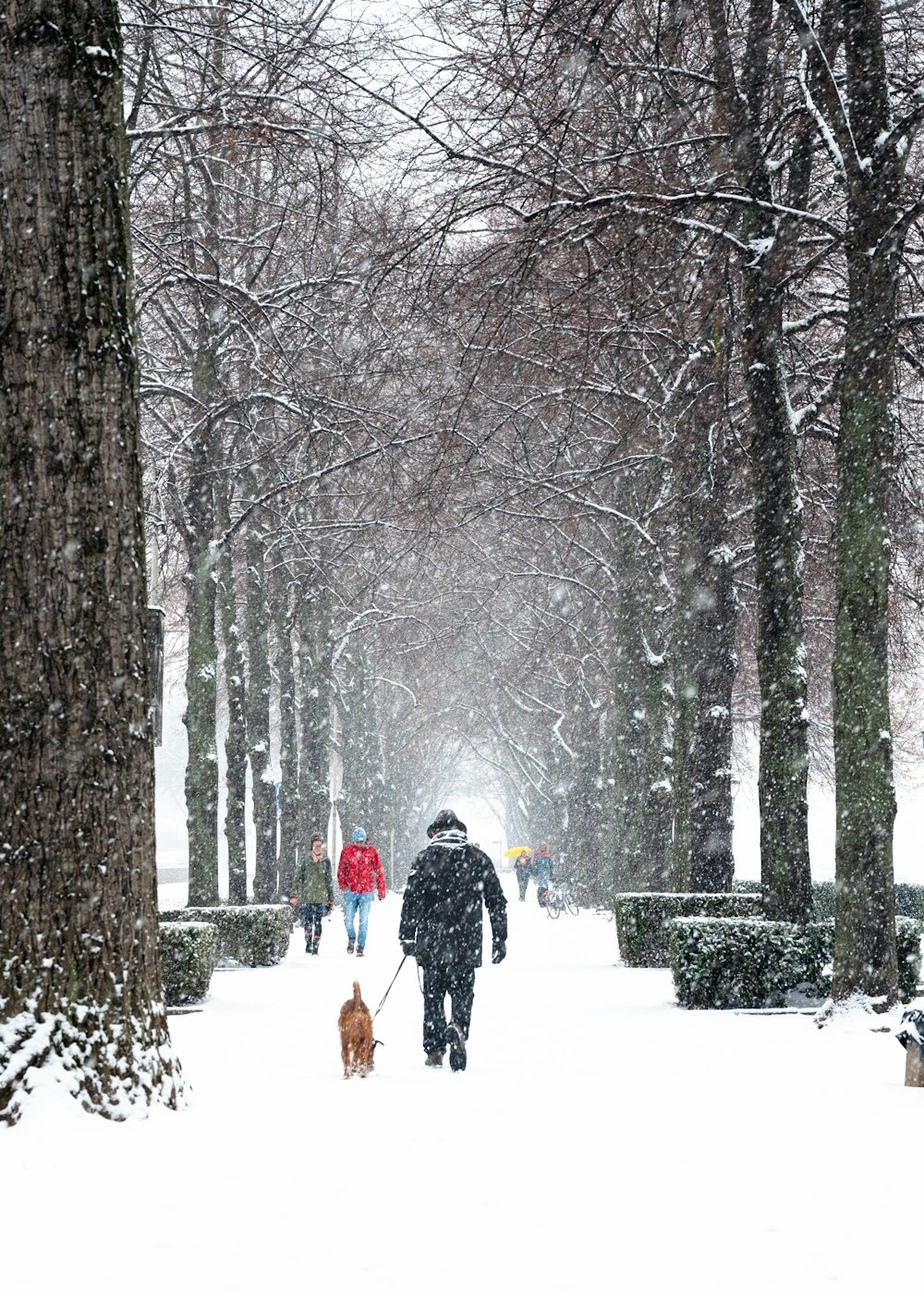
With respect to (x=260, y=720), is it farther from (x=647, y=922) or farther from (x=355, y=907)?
(x=647, y=922)

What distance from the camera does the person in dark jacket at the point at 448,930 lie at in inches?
364

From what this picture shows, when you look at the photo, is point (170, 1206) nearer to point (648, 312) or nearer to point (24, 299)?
point (24, 299)

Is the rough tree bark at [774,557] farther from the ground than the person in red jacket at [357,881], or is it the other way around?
the rough tree bark at [774,557]

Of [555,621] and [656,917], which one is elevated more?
[555,621]

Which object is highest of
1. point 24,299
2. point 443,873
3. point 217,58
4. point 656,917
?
point 217,58

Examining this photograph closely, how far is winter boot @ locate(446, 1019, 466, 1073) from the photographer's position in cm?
900

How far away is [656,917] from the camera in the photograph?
56.4 feet

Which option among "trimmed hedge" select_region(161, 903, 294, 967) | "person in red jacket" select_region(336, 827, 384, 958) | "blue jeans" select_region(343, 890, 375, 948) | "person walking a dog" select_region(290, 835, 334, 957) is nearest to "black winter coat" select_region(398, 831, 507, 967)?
"trimmed hedge" select_region(161, 903, 294, 967)

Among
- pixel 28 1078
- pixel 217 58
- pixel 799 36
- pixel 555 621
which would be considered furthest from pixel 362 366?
pixel 555 621

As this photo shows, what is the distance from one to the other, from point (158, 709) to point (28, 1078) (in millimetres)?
4476

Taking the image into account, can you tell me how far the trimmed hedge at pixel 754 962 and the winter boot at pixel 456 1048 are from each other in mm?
4412

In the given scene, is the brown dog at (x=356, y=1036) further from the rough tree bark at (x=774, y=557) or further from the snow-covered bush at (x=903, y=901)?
the snow-covered bush at (x=903, y=901)

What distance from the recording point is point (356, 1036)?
8516 mm

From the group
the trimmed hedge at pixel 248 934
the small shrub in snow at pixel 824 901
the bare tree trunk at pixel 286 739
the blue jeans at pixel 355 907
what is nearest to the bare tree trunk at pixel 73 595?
the trimmed hedge at pixel 248 934
